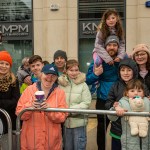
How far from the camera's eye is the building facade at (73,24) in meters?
11.6

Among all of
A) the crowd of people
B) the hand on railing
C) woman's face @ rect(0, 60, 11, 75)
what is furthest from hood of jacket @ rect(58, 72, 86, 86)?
the hand on railing

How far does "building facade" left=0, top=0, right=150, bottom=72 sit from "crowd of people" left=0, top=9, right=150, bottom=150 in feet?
21.3

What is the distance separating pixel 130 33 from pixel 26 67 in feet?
15.9

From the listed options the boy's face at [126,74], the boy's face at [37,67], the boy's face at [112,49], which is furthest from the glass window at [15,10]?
the boy's face at [126,74]

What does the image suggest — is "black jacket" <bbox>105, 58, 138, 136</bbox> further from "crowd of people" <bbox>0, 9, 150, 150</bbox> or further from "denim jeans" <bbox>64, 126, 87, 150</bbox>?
"denim jeans" <bbox>64, 126, 87, 150</bbox>

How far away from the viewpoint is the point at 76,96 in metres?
5.00

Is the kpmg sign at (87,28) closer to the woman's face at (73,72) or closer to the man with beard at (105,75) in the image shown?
the man with beard at (105,75)

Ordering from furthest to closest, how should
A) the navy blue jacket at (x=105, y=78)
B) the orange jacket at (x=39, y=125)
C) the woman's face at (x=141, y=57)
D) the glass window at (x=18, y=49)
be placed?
the glass window at (x=18, y=49), the navy blue jacket at (x=105, y=78), the woman's face at (x=141, y=57), the orange jacket at (x=39, y=125)

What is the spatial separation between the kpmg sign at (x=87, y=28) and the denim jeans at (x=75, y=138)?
24.2 ft

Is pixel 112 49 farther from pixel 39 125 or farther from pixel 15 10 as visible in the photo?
pixel 15 10

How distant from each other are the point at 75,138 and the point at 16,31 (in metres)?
8.22

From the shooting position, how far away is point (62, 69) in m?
5.51

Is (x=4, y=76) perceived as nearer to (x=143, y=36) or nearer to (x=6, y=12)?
(x=143, y=36)

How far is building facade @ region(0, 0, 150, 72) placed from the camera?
38.2 feet
